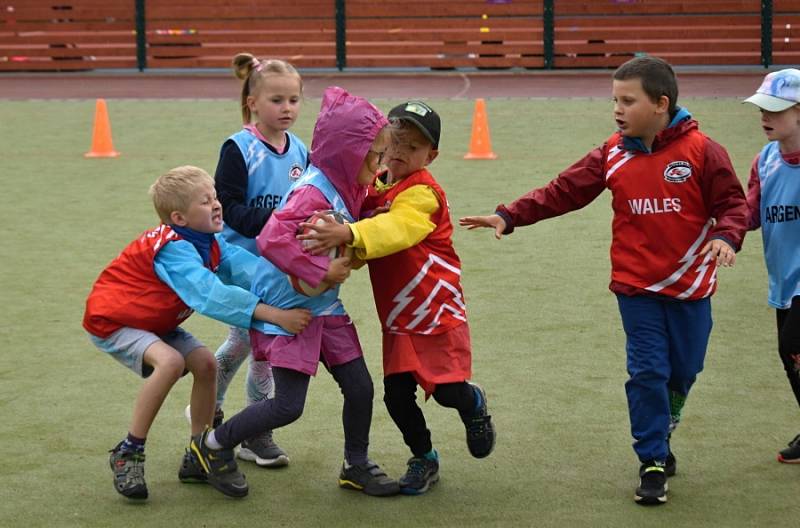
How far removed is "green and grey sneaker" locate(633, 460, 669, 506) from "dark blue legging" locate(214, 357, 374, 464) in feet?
3.28

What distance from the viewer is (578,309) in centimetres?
726

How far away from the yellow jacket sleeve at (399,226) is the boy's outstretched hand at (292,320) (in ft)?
0.95

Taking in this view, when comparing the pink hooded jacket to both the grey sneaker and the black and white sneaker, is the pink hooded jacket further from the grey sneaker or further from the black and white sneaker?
the grey sneaker

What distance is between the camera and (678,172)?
457 centimetres

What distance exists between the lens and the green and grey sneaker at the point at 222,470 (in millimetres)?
4586

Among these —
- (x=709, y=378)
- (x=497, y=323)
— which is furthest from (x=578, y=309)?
(x=709, y=378)

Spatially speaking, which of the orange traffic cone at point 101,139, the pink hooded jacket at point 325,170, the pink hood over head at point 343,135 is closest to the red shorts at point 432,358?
the pink hooded jacket at point 325,170

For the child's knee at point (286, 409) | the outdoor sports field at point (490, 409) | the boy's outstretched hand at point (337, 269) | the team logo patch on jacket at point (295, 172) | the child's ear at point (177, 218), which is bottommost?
the outdoor sports field at point (490, 409)

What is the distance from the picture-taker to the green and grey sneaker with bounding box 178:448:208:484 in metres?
4.78

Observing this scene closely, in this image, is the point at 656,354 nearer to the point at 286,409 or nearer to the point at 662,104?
the point at 662,104

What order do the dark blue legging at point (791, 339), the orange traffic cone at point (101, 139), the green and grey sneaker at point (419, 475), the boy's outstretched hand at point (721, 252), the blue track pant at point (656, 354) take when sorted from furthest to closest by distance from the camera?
1. the orange traffic cone at point (101, 139)
2. the dark blue legging at point (791, 339)
3. the green and grey sneaker at point (419, 475)
4. the blue track pant at point (656, 354)
5. the boy's outstretched hand at point (721, 252)

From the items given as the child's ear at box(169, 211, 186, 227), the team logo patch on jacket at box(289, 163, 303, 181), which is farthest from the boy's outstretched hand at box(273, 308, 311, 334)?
the team logo patch on jacket at box(289, 163, 303, 181)

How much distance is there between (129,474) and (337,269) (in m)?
1.09

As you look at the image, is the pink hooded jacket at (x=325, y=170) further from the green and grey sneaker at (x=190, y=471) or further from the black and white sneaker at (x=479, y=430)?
the green and grey sneaker at (x=190, y=471)
